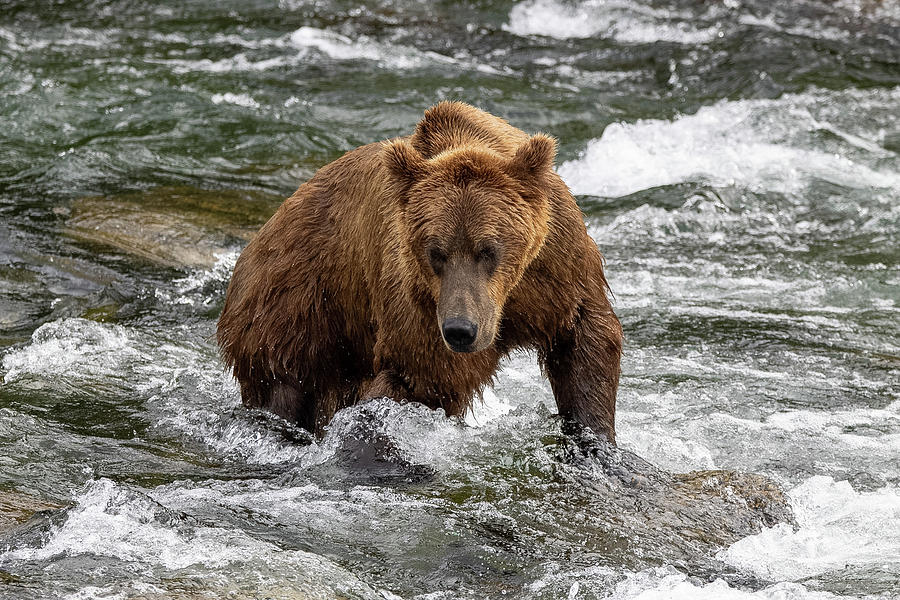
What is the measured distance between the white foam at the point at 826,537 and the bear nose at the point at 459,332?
1.24m

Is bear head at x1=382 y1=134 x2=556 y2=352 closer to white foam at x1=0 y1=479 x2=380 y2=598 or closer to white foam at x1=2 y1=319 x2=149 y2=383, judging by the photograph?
white foam at x1=0 y1=479 x2=380 y2=598

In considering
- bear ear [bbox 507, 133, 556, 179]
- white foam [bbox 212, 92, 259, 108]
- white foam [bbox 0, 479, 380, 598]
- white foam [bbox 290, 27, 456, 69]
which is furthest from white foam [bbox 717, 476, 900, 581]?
white foam [bbox 290, 27, 456, 69]

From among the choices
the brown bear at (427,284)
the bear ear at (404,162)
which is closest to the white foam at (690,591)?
the brown bear at (427,284)

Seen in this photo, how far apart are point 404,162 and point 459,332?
2.49 feet

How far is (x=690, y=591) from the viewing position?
4062 millimetres

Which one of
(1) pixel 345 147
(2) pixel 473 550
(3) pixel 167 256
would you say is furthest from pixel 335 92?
(2) pixel 473 550

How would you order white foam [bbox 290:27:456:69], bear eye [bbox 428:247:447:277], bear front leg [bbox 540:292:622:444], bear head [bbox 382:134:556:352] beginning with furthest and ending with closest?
white foam [bbox 290:27:456:69] → bear front leg [bbox 540:292:622:444] → bear eye [bbox 428:247:447:277] → bear head [bbox 382:134:556:352]

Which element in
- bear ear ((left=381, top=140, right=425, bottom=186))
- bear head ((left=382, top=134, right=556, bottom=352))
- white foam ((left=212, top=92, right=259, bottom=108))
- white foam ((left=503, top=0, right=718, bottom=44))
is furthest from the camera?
white foam ((left=503, top=0, right=718, bottom=44))

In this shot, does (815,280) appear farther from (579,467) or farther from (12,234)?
(12,234)

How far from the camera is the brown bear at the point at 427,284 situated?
4402 mm

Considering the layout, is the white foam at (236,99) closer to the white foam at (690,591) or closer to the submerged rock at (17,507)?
the submerged rock at (17,507)

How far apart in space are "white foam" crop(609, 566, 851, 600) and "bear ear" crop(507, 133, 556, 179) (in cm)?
153

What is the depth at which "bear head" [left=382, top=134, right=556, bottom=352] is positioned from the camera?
4.29 metres

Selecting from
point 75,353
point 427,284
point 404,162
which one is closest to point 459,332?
point 427,284
